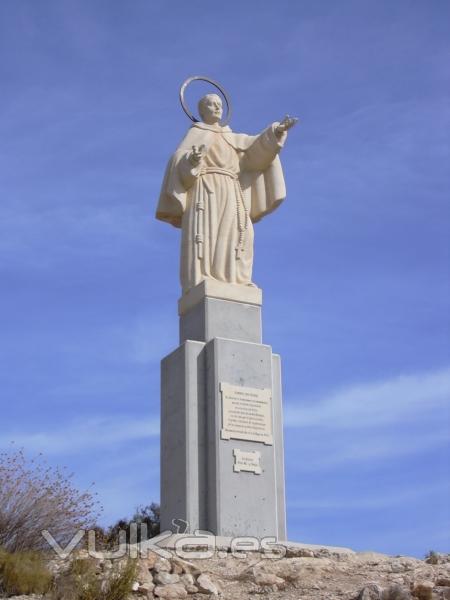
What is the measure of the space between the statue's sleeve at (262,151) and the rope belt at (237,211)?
335 millimetres

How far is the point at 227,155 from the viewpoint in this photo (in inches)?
641

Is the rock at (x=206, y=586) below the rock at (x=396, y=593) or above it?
above

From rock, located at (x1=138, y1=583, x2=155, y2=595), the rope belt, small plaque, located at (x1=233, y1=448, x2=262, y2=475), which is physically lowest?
rock, located at (x1=138, y1=583, x2=155, y2=595)

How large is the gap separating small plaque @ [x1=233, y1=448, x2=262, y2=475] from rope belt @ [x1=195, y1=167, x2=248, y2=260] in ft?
10.3

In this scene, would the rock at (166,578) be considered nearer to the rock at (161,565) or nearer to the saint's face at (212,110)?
the rock at (161,565)

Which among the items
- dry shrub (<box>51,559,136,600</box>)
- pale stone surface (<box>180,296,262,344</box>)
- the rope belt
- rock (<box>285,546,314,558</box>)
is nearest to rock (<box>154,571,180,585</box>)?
dry shrub (<box>51,559,136,600</box>)

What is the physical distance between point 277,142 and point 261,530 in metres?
5.90

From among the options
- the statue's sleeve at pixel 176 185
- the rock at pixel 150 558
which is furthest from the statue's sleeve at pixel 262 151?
the rock at pixel 150 558

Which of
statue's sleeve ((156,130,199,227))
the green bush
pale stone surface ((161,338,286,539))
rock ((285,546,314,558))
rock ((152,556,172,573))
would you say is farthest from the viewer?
statue's sleeve ((156,130,199,227))

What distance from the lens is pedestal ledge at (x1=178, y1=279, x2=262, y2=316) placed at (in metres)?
15.2

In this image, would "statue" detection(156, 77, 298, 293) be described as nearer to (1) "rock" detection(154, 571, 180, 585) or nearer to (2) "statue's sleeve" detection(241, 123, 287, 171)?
(2) "statue's sleeve" detection(241, 123, 287, 171)

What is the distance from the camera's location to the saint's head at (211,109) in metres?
16.5

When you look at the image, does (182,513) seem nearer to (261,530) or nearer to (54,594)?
(261,530)

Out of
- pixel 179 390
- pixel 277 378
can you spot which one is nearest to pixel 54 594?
pixel 179 390
